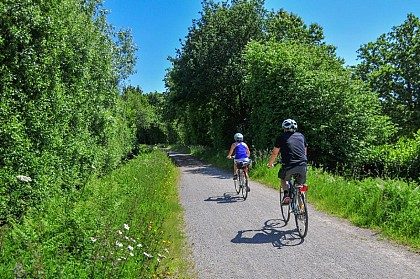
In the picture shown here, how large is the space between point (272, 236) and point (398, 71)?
126 feet

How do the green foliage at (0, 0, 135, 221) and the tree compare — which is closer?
the green foliage at (0, 0, 135, 221)

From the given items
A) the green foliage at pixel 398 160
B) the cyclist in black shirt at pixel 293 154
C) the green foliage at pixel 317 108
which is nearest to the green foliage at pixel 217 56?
the green foliage at pixel 317 108

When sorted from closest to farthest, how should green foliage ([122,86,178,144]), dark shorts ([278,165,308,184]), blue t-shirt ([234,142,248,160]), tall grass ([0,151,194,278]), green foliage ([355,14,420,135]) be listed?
1. tall grass ([0,151,194,278])
2. dark shorts ([278,165,308,184])
3. blue t-shirt ([234,142,248,160])
4. green foliage ([355,14,420,135])
5. green foliage ([122,86,178,144])

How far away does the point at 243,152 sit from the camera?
11.4 metres

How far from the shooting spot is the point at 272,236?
275 inches

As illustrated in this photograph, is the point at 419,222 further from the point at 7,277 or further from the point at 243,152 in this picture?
the point at 7,277

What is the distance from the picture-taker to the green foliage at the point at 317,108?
18297 mm

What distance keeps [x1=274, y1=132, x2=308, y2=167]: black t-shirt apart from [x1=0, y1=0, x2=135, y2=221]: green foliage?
499cm

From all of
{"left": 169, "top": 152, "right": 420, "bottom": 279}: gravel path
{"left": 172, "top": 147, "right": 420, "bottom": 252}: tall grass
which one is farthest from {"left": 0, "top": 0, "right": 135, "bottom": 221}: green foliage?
{"left": 172, "top": 147, "right": 420, "bottom": 252}: tall grass

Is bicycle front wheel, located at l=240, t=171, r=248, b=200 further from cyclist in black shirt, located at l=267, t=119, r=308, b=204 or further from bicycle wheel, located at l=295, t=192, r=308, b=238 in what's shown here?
bicycle wheel, located at l=295, t=192, r=308, b=238

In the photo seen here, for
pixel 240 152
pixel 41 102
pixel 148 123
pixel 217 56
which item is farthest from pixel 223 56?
pixel 148 123

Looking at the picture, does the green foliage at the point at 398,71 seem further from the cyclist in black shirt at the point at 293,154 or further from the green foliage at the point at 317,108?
the cyclist in black shirt at the point at 293,154

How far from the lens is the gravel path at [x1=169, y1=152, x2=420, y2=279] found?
5207 mm

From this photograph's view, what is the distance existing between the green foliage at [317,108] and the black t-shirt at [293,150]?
11.4m
